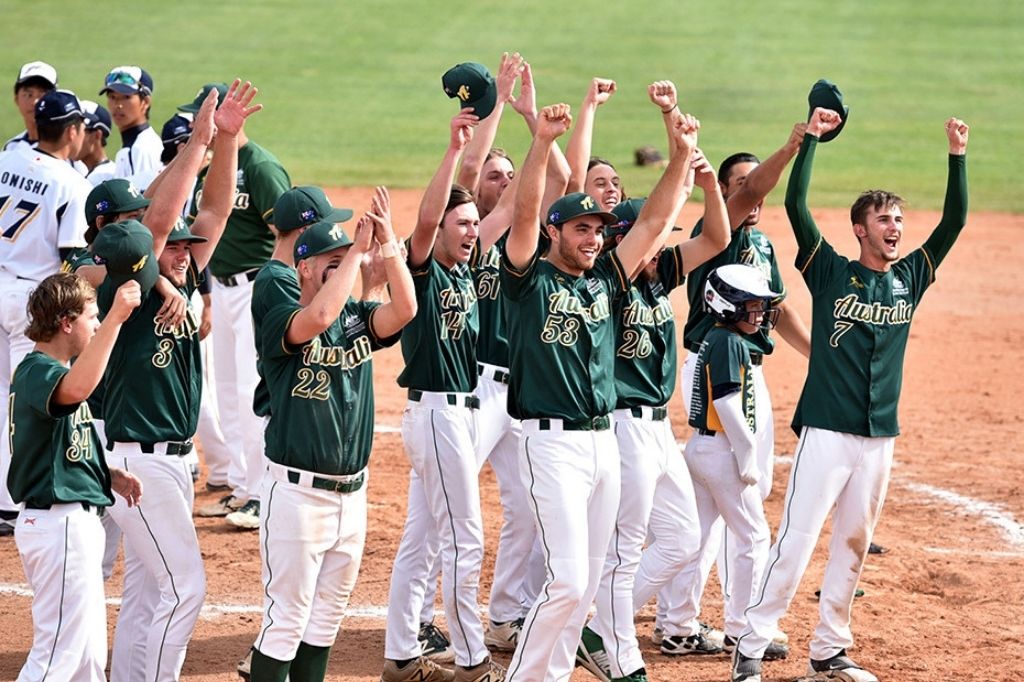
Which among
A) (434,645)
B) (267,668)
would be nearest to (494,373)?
(434,645)

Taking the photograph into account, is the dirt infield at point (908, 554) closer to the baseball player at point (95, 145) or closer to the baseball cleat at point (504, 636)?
the baseball cleat at point (504, 636)

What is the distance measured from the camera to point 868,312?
664 centimetres

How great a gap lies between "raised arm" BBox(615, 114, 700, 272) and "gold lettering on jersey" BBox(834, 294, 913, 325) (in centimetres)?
97

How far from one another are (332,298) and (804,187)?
2510 millimetres

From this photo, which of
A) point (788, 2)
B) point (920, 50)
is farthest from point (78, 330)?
point (788, 2)

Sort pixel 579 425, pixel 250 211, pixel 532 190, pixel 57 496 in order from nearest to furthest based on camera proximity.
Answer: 1. pixel 57 496
2. pixel 532 190
3. pixel 579 425
4. pixel 250 211

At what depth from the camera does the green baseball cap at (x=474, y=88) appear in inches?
276

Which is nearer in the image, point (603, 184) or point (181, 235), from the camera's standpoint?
point (181, 235)

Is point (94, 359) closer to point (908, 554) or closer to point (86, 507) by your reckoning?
point (86, 507)

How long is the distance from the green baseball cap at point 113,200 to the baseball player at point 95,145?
261cm

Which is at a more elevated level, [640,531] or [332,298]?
[332,298]

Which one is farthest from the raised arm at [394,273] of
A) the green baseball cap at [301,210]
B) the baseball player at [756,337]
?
the baseball player at [756,337]

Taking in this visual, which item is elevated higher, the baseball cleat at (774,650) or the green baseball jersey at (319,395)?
the green baseball jersey at (319,395)

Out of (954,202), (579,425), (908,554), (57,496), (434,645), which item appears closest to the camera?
(57,496)
